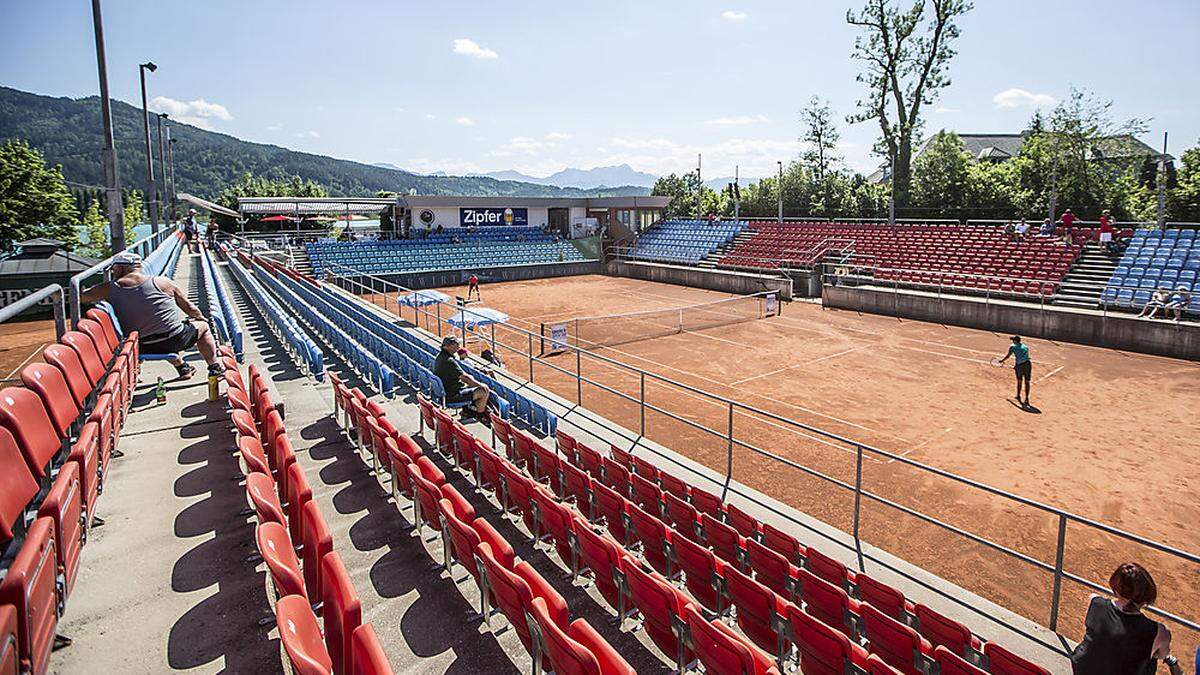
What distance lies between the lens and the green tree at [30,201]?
120 feet

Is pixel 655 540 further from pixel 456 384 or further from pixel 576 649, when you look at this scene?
pixel 456 384

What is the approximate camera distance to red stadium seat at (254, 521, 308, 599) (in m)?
3.34

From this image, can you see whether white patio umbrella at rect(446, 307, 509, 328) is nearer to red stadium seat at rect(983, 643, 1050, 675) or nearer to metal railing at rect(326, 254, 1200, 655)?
metal railing at rect(326, 254, 1200, 655)

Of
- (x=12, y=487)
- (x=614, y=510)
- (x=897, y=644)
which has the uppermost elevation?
(x=12, y=487)

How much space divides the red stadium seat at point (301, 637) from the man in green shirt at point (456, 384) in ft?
23.2

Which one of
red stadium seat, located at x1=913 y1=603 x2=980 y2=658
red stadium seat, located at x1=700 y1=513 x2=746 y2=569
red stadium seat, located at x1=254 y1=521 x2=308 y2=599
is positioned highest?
red stadium seat, located at x1=254 y1=521 x2=308 y2=599

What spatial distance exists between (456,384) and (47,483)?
6091 millimetres

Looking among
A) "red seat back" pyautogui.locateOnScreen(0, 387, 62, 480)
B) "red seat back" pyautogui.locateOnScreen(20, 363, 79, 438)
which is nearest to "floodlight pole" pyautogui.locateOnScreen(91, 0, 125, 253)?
"red seat back" pyautogui.locateOnScreen(20, 363, 79, 438)

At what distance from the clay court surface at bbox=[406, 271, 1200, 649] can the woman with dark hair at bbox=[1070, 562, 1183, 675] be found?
328 centimetres

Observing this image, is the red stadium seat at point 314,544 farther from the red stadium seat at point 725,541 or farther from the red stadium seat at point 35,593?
the red stadium seat at point 725,541

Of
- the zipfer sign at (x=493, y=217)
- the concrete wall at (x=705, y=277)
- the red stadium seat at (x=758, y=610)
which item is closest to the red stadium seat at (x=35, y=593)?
the red stadium seat at (x=758, y=610)

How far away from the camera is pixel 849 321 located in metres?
26.8

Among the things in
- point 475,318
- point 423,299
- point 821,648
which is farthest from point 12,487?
point 423,299

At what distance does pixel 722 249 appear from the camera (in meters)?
42.5
